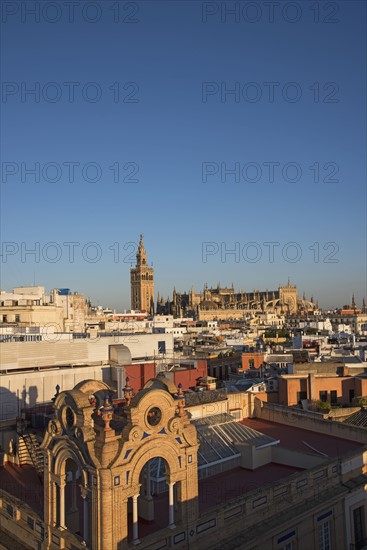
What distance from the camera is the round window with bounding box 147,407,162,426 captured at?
9.05 m

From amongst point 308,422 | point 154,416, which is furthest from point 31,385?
point 154,416

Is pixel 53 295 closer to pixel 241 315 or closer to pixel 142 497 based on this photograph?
pixel 142 497

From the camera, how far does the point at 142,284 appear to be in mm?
147875

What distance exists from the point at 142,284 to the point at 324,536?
5404 inches

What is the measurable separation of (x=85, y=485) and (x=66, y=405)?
4.47 ft

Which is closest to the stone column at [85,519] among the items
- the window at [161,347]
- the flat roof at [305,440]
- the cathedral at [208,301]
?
the flat roof at [305,440]

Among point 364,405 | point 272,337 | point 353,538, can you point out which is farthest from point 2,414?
point 272,337

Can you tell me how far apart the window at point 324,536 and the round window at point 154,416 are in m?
5.02

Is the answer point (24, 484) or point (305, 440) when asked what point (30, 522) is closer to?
point (24, 484)

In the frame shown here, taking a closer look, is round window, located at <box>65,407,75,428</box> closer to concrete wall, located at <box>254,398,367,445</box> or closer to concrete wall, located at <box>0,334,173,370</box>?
concrete wall, located at <box>254,398,367,445</box>

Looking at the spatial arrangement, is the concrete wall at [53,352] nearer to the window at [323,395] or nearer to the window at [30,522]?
the window at [323,395]

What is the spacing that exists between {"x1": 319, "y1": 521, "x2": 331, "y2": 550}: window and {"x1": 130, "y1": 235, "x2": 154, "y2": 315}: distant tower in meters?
137

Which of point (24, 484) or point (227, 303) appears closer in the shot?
point (24, 484)

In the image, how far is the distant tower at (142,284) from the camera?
486 ft
